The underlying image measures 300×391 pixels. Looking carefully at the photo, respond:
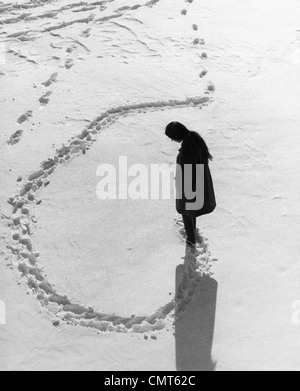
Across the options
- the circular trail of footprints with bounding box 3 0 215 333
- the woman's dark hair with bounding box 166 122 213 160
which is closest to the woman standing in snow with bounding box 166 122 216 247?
the woman's dark hair with bounding box 166 122 213 160

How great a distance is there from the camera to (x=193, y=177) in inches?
171

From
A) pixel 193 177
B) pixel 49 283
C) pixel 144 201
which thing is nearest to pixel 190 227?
pixel 193 177

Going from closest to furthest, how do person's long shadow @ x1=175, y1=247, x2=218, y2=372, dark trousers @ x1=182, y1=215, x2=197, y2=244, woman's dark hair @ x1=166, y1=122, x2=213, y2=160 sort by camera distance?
person's long shadow @ x1=175, y1=247, x2=218, y2=372 → woman's dark hair @ x1=166, y1=122, x2=213, y2=160 → dark trousers @ x1=182, y1=215, x2=197, y2=244

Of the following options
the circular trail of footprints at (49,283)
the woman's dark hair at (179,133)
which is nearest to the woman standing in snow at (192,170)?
the woman's dark hair at (179,133)

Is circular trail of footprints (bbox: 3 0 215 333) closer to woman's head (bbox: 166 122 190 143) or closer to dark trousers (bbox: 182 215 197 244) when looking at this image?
dark trousers (bbox: 182 215 197 244)

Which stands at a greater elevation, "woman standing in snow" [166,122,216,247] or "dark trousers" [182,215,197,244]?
"woman standing in snow" [166,122,216,247]

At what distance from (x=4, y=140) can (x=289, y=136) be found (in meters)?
3.26

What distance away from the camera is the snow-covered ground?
4.09 metres

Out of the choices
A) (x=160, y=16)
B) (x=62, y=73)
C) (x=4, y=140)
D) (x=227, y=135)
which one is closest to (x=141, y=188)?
(x=227, y=135)

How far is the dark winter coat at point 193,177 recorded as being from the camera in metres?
4.27

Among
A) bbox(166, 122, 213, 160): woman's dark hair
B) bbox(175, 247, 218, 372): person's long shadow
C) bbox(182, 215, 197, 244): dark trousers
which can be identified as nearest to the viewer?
bbox(175, 247, 218, 372): person's long shadow

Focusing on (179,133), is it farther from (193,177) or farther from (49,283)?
(49,283)

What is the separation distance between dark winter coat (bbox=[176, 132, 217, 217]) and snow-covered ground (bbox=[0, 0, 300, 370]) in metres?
0.46

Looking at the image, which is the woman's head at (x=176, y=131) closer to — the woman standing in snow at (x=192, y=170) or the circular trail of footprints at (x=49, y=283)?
the woman standing in snow at (x=192, y=170)
